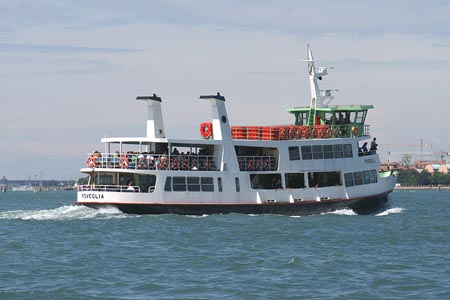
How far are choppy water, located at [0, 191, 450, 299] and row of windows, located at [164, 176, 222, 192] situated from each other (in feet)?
4.72

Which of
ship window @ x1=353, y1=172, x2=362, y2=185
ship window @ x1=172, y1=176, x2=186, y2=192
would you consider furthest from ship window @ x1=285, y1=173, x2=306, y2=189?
ship window @ x1=172, y1=176, x2=186, y2=192

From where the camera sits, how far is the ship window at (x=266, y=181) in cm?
4912

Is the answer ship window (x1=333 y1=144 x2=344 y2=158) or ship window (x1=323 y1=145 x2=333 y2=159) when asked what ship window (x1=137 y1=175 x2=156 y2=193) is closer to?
ship window (x1=323 y1=145 x2=333 y2=159)

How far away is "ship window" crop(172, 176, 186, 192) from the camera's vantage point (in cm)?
4575

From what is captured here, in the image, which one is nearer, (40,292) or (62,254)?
(40,292)

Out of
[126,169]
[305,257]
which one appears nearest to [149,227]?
[126,169]

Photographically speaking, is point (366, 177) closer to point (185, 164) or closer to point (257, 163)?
point (257, 163)

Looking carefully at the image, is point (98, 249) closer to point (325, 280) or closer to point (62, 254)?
point (62, 254)

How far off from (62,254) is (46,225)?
428 inches

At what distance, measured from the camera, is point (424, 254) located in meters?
33.6

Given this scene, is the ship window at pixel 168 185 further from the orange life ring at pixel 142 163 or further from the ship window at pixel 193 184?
the orange life ring at pixel 142 163

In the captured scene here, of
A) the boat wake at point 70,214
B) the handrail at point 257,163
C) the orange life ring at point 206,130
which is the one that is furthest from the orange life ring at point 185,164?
the boat wake at point 70,214

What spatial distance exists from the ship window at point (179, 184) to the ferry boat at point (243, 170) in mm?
48

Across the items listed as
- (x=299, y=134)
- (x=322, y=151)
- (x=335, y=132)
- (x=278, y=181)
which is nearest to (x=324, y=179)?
(x=322, y=151)
